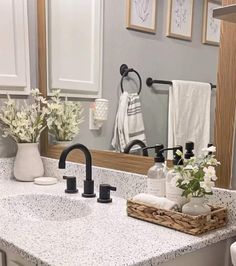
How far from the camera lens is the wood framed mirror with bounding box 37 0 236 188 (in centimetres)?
110

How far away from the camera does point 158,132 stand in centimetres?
133

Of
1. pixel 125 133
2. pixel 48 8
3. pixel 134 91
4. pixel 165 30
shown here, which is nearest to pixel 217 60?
pixel 165 30

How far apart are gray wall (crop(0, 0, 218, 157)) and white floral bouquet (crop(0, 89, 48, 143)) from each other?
123 millimetres

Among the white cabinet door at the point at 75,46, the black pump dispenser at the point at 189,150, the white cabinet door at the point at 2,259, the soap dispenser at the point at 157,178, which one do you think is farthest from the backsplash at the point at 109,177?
the white cabinet door at the point at 2,259

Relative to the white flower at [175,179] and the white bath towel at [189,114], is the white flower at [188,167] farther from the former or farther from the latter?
the white bath towel at [189,114]

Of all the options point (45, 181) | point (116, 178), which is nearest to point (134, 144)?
point (116, 178)

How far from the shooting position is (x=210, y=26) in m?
1.17

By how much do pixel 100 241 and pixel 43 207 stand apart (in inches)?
23.4

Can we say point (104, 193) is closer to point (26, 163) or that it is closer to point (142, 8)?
point (26, 163)

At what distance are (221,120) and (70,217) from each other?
2.30 ft

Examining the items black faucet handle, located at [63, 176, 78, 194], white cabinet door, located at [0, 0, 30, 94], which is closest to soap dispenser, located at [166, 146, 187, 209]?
black faucet handle, located at [63, 176, 78, 194]

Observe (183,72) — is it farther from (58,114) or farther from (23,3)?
(23,3)

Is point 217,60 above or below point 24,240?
above

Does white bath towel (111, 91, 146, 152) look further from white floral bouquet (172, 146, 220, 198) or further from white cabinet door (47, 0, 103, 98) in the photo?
white floral bouquet (172, 146, 220, 198)
